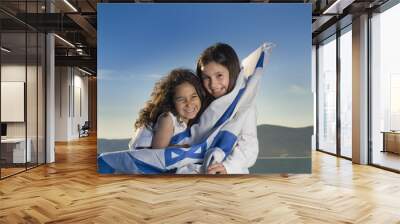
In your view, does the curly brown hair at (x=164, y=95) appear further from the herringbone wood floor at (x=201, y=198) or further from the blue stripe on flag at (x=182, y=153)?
the herringbone wood floor at (x=201, y=198)

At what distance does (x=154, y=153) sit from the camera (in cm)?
630

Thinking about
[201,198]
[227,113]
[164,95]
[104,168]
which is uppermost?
[164,95]

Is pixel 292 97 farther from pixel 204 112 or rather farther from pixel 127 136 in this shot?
pixel 127 136

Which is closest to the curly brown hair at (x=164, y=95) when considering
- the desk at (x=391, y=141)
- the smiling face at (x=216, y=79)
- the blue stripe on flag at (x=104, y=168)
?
the smiling face at (x=216, y=79)

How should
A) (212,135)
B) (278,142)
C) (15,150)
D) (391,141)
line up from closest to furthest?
(212,135), (278,142), (15,150), (391,141)

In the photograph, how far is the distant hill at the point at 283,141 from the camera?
6434 millimetres

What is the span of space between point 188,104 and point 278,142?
1669mm

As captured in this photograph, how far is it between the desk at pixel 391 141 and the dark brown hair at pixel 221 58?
3289 millimetres

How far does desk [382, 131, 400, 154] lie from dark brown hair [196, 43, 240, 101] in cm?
329

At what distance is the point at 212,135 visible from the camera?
620cm

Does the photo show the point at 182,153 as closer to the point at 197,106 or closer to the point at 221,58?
the point at 197,106

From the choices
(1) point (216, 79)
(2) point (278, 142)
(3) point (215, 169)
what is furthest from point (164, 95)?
(2) point (278, 142)

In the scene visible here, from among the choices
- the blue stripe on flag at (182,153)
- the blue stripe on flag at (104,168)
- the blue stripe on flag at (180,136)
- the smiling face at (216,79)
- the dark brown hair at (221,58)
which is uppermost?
the dark brown hair at (221,58)

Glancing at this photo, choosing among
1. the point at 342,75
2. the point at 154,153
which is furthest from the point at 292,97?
the point at 342,75
